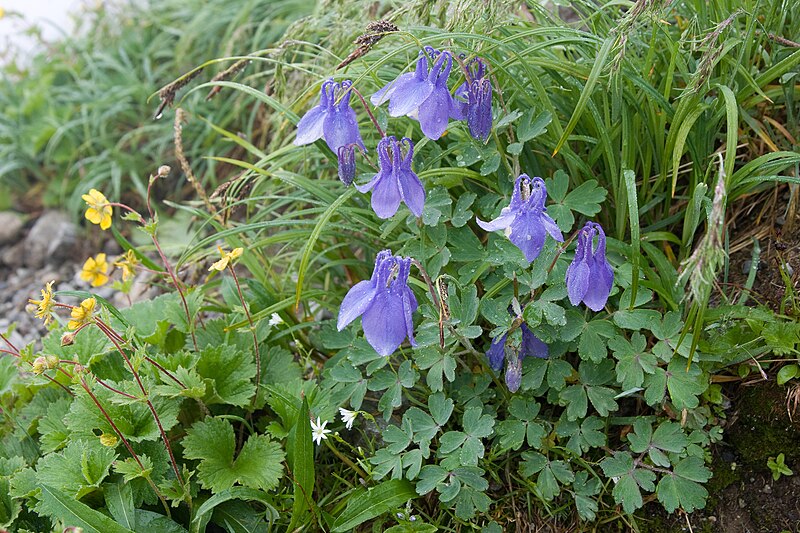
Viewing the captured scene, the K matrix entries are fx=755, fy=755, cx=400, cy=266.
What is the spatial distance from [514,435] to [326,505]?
0.52 meters

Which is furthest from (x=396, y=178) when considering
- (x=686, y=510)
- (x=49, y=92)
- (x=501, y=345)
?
(x=49, y=92)

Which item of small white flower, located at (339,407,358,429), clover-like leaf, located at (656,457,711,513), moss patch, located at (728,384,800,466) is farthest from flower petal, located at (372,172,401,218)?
moss patch, located at (728,384,800,466)

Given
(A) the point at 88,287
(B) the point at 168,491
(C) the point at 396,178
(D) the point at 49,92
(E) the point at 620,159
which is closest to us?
(C) the point at 396,178

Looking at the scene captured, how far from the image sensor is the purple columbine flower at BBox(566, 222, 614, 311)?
1510 millimetres

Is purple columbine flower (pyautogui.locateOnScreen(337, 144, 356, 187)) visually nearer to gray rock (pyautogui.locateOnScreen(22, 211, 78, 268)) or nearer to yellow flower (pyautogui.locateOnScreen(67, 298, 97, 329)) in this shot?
yellow flower (pyautogui.locateOnScreen(67, 298, 97, 329))

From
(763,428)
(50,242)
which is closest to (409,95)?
(763,428)

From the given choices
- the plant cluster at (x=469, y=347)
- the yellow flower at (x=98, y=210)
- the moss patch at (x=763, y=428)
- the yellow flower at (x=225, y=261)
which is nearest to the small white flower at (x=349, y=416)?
the plant cluster at (x=469, y=347)

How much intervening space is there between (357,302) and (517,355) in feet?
1.31

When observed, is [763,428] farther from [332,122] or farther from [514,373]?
[332,122]

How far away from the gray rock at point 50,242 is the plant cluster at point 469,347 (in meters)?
1.50

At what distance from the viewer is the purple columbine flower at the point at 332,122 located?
1.66 m

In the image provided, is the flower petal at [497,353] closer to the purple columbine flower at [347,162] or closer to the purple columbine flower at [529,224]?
the purple columbine flower at [529,224]

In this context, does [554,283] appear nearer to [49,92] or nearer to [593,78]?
[593,78]

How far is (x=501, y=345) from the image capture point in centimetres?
174
